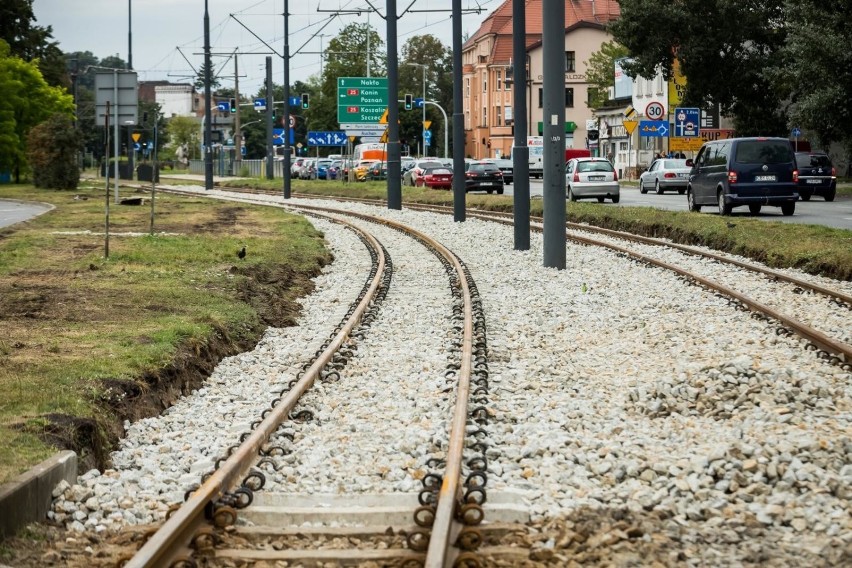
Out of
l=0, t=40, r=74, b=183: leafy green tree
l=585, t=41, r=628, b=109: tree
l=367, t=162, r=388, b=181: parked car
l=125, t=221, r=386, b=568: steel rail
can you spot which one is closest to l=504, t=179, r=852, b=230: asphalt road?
l=125, t=221, r=386, b=568: steel rail

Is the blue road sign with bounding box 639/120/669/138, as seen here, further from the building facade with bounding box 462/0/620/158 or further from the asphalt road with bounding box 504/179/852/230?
the building facade with bounding box 462/0/620/158

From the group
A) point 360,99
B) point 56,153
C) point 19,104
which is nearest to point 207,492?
point 360,99

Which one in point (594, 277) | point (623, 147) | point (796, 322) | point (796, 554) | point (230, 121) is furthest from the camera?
point (230, 121)

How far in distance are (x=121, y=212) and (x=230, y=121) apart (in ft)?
456

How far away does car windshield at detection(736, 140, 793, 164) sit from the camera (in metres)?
31.6

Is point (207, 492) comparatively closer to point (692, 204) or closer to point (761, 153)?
point (761, 153)

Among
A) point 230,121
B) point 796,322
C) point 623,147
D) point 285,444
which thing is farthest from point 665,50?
point 230,121

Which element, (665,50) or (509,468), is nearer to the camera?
(509,468)

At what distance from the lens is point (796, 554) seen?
5.34 meters

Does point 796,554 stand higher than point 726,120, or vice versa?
point 726,120

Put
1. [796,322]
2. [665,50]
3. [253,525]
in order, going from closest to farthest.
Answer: [253,525]
[796,322]
[665,50]

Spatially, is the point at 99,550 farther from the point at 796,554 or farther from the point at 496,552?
the point at 796,554

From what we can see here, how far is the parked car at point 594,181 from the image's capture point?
1667 inches

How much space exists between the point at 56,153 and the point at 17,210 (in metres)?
19.1
